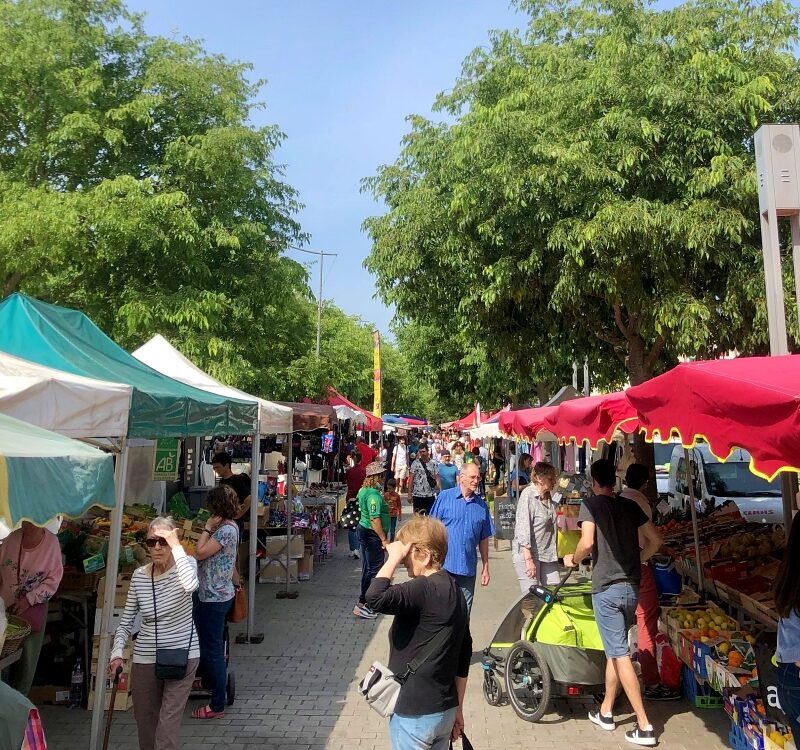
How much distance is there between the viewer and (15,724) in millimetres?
2727

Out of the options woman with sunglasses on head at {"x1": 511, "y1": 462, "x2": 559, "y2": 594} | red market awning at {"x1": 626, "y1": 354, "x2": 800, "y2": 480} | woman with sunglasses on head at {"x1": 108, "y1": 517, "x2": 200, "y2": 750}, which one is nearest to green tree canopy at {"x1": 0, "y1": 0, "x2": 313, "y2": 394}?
woman with sunglasses on head at {"x1": 511, "y1": 462, "x2": 559, "y2": 594}

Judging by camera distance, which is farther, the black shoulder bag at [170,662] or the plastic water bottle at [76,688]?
the plastic water bottle at [76,688]

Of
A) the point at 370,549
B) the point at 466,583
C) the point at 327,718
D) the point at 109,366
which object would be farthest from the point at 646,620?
the point at 109,366

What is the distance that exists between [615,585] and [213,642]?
3003mm

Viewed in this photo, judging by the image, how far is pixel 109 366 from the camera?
6.45 metres

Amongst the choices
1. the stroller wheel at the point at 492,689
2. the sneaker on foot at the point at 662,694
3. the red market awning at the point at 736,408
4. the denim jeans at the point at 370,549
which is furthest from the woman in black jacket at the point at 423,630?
the denim jeans at the point at 370,549

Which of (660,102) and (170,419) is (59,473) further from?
(660,102)

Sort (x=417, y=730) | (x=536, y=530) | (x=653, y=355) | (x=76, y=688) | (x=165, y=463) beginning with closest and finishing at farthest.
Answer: (x=417, y=730), (x=76, y=688), (x=536, y=530), (x=165, y=463), (x=653, y=355)

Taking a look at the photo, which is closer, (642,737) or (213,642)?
(642,737)

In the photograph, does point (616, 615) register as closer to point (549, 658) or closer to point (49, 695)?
point (549, 658)

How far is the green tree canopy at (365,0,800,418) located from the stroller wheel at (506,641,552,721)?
20.1ft

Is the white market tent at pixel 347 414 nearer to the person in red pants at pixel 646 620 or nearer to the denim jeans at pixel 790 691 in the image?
the person in red pants at pixel 646 620

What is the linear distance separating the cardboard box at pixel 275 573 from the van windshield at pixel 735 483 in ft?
24.7

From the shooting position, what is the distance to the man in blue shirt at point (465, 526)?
642cm
